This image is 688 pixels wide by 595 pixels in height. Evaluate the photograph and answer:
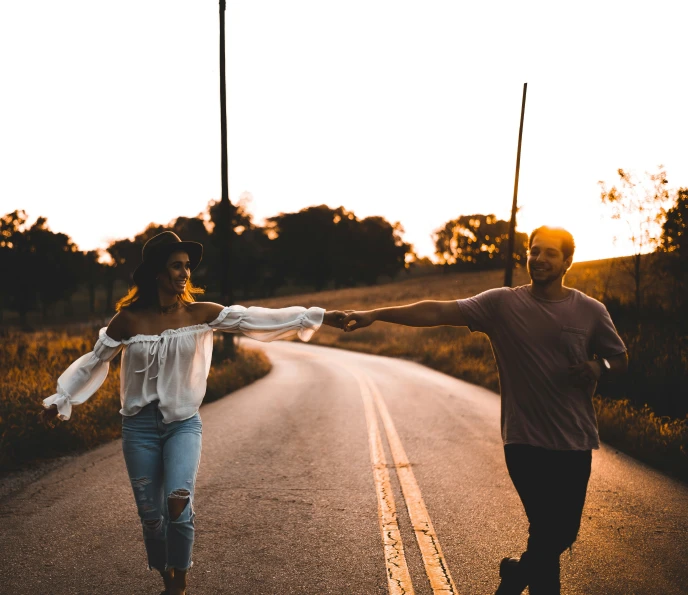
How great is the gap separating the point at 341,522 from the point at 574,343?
2.70 metres

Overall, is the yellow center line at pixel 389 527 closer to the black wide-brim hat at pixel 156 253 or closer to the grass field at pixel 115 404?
the black wide-brim hat at pixel 156 253

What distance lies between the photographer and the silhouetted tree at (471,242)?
332 ft

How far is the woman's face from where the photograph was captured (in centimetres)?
371

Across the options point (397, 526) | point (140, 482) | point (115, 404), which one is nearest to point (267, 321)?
point (140, 482)

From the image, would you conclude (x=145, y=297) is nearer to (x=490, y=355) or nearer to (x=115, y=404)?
(x=115, y=404)

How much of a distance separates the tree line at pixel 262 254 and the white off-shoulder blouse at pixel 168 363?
6426 centimetres

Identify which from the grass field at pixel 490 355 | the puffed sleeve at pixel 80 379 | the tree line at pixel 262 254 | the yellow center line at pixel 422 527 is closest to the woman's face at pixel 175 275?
the puffed sleeve at pixel 80 379

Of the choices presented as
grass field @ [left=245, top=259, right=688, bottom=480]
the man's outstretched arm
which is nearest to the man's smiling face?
the man's outstretched arm

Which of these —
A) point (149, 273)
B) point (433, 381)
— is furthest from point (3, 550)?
point (433, 381)

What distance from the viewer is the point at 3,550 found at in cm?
436

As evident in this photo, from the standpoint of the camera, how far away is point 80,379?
12.7ft

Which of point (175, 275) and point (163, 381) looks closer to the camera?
point (163, 381)

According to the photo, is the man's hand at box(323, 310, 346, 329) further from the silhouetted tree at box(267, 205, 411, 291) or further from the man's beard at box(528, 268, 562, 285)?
the silhouetted tree at box(267, 205, 411, 291)

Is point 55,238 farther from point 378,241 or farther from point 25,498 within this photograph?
point 25,498
